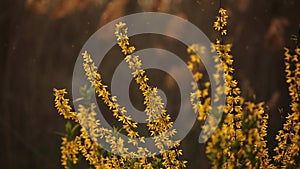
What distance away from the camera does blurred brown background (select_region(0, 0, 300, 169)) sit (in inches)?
147

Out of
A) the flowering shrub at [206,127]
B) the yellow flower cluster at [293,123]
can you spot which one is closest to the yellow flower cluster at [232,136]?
the flowering shrub at [206,127]

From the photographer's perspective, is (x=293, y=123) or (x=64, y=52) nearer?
(x=293, y=123)

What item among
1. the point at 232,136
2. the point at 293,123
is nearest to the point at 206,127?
the point at 232,136

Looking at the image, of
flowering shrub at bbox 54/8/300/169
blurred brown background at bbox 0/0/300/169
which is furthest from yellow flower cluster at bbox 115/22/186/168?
blurred brown background at bbox 0/0/300/169

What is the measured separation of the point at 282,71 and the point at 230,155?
1746 mm

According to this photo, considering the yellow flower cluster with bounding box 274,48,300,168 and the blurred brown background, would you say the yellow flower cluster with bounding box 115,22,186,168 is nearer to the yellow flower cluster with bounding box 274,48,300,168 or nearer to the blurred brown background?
the yellow flower cluster with bounding box 274,48,300,168

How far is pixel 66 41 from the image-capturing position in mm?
3893

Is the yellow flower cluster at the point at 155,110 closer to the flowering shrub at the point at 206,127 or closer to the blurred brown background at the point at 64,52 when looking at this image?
the flowering shrub at the point at 206,127

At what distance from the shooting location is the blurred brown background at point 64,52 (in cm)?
373

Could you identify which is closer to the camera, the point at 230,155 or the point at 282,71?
the point at 230,155

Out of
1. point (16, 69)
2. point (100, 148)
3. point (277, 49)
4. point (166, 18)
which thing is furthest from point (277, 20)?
point (100, 148)

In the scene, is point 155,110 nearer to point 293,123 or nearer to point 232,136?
point 232,136

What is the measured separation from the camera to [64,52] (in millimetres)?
3902

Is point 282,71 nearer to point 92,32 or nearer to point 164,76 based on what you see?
point 164,76
